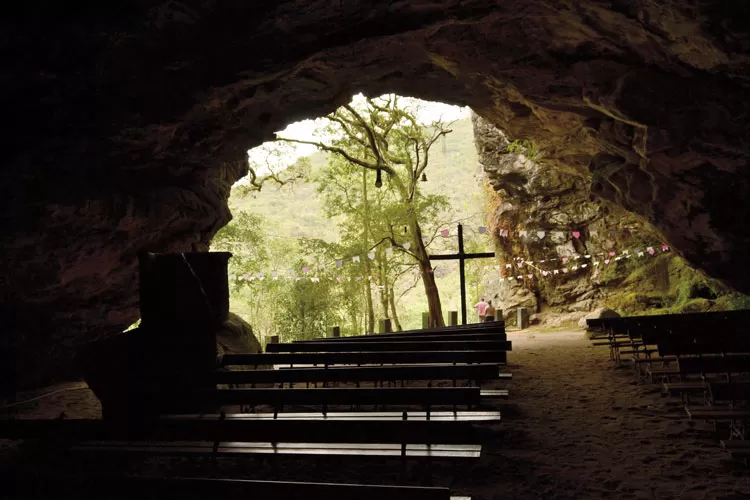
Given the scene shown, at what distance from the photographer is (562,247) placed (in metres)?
20.9

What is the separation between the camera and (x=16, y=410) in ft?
25.2

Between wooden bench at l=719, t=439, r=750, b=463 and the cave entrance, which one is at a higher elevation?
the cave entrance

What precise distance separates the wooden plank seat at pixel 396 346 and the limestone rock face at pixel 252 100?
420 cm

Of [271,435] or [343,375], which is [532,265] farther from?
[271,435]

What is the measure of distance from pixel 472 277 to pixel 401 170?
7081mm

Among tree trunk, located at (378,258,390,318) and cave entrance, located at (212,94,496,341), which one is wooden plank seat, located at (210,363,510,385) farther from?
tree trunk, located at (378,258,390,318)

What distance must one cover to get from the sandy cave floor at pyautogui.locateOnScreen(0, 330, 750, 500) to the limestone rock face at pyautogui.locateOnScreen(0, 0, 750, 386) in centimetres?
457

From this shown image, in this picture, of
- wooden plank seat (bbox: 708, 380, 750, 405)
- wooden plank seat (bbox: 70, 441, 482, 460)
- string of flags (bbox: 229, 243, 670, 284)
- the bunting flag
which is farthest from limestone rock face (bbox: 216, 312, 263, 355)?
wooden plank seat (bbox: 708, 380, 750, 405)

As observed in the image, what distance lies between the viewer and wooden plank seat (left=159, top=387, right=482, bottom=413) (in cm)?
426

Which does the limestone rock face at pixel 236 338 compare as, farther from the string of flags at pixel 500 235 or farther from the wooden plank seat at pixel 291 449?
the string of flags at pixel 500 235

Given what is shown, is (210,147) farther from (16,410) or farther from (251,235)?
(251,235)

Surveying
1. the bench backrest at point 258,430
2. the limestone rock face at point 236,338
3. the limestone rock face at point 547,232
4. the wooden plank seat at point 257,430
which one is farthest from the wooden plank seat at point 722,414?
the limestone rock face at point 547,232

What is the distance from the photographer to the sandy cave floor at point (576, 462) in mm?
3668

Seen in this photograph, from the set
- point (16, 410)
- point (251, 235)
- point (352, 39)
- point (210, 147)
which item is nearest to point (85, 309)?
point (16, 410)
